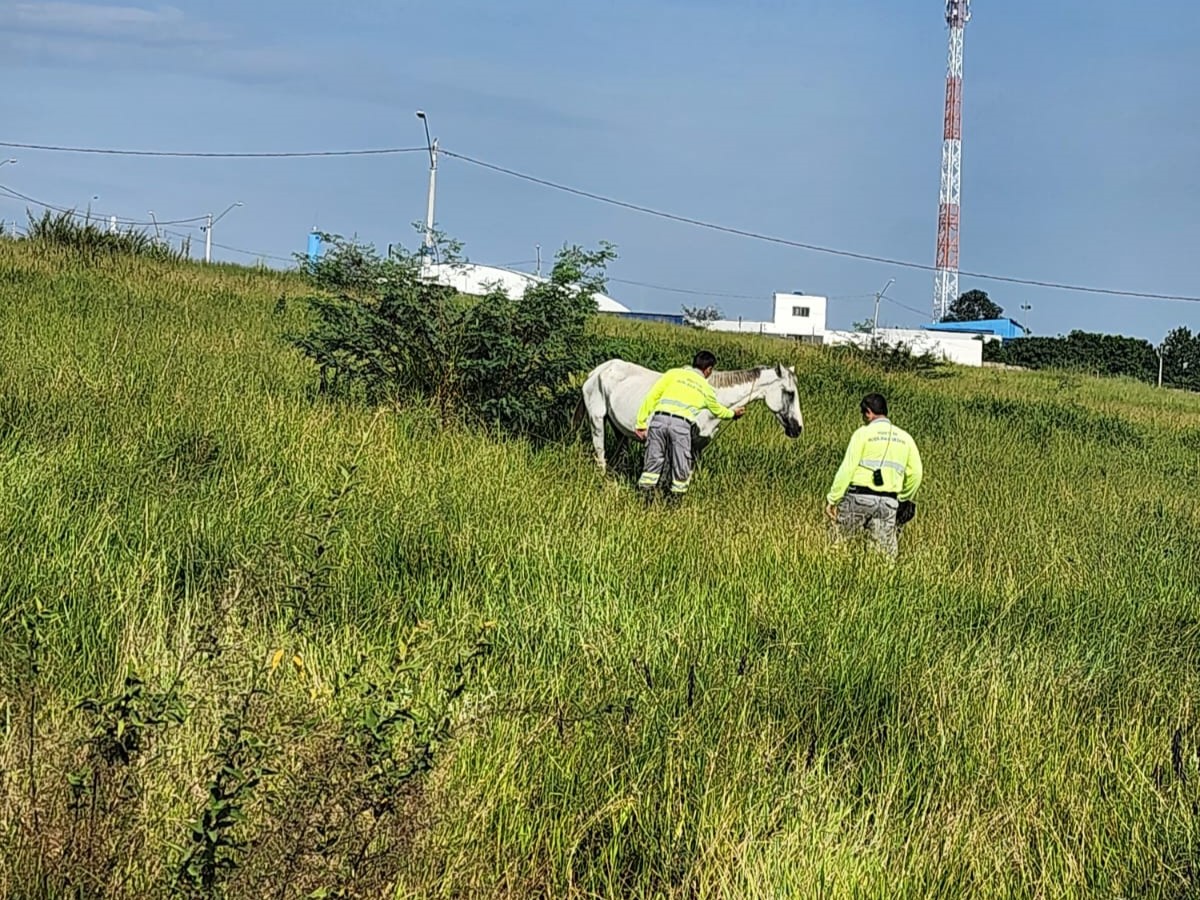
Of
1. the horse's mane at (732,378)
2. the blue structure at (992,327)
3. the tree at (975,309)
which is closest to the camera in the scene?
the horse's mane at (732,378)

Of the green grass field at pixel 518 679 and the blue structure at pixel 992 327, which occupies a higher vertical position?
the blue structure at pixel 992 327

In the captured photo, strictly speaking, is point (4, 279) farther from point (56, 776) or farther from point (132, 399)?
point (56, 776)

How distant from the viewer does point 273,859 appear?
3600 mm

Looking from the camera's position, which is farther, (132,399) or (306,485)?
(132,399)

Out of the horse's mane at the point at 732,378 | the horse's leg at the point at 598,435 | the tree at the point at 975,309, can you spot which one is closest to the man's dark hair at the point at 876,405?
the horse's mane at the point at 732,378

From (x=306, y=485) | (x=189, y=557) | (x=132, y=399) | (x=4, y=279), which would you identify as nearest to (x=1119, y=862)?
(x=189, y=557)

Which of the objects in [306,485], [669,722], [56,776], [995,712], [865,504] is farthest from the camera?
[865,504]

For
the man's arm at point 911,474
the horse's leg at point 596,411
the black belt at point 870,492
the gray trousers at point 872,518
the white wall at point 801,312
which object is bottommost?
the gray trousers at point 872,518

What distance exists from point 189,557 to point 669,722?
3.25m

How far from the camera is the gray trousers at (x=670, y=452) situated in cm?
1130

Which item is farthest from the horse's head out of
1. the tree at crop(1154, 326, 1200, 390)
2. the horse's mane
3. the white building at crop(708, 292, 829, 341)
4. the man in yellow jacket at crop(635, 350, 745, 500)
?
the white building at crop(708, 292, 829, 341)

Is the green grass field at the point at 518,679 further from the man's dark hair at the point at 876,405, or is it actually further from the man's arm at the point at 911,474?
the man's dark hair at the point at 876,405

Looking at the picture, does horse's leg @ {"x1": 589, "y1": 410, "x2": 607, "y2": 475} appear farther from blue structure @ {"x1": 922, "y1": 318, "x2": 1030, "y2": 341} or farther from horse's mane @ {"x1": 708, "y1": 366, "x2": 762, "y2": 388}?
blue structure @ {"x1": 922, "y1": 318, "x2": 1030, "y2": 341}

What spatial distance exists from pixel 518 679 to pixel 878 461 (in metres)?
5.25
